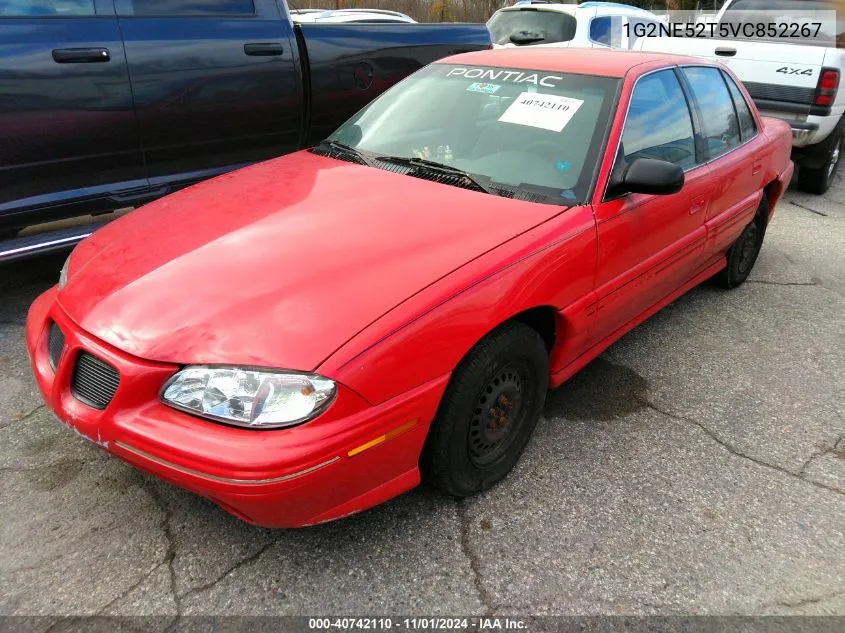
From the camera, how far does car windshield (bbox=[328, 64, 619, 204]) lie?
2.75 meters

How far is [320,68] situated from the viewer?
4.76 metres

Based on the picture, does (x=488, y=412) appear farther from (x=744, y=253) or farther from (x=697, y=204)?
(x=744, y=253)

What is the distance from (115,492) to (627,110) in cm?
260

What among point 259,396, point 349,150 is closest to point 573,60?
point 349,150

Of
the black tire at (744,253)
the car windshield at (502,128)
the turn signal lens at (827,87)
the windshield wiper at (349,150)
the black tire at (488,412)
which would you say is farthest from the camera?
the turn signal lens at (827,87)

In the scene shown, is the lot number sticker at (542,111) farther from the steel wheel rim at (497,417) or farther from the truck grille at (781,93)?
the truck grille at (781,93)

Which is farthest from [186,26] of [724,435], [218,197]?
[724,435]

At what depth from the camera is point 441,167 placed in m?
2.88

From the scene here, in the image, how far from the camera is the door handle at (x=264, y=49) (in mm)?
4348

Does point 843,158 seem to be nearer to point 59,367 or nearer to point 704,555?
point 704,555

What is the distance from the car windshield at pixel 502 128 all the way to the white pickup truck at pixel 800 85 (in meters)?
4.22

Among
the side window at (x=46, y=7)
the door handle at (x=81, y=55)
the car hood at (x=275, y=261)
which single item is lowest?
the car hood at (x=275, y=261)

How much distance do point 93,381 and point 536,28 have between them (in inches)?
334

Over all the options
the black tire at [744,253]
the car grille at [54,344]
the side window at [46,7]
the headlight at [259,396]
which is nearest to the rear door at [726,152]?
the black tire at [744,253]
